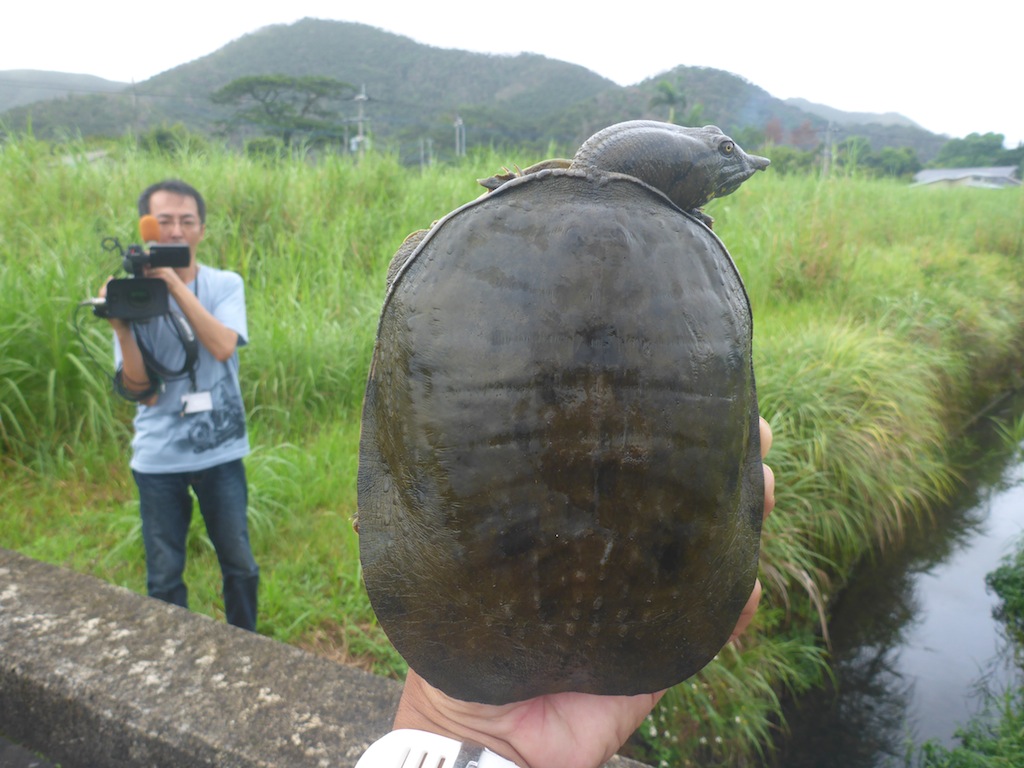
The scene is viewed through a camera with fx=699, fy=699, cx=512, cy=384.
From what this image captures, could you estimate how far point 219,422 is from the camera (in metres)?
2.59

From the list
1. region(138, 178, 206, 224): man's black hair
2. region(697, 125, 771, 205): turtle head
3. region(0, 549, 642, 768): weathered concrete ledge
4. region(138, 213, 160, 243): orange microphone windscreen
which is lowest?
region(0, 549, 642, 768): weathered concrete ledge

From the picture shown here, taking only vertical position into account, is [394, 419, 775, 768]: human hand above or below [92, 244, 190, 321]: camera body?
below

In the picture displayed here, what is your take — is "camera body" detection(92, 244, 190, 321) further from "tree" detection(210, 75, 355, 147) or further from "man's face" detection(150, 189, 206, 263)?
"tree" detection(210, 75, 355, 147)

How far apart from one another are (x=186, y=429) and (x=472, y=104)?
7.38 metres

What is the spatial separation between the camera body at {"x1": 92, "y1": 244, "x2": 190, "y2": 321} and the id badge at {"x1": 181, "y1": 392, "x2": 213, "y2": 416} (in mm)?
313

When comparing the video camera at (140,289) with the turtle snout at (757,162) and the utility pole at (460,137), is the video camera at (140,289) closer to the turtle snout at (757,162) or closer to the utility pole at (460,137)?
the turtle snout at (757,162)

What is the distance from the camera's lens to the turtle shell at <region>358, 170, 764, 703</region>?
2.70ft

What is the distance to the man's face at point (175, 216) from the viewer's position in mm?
2695

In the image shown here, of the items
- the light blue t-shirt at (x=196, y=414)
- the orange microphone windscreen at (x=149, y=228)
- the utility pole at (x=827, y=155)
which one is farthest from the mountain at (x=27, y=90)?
the utility pole at (x=827, y=155)

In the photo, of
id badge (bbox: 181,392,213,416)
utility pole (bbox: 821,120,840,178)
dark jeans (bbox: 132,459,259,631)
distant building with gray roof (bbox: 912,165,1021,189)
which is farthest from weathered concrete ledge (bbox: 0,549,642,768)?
distant building with gray roof (bbox: 912,165,1021,189)

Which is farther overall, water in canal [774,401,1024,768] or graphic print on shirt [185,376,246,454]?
water in canal [774,401,1024,768]

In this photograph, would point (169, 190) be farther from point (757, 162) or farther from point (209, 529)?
point (757, 162)

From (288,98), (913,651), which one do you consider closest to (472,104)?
(288,98)

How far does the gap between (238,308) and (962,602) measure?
4191 mm
